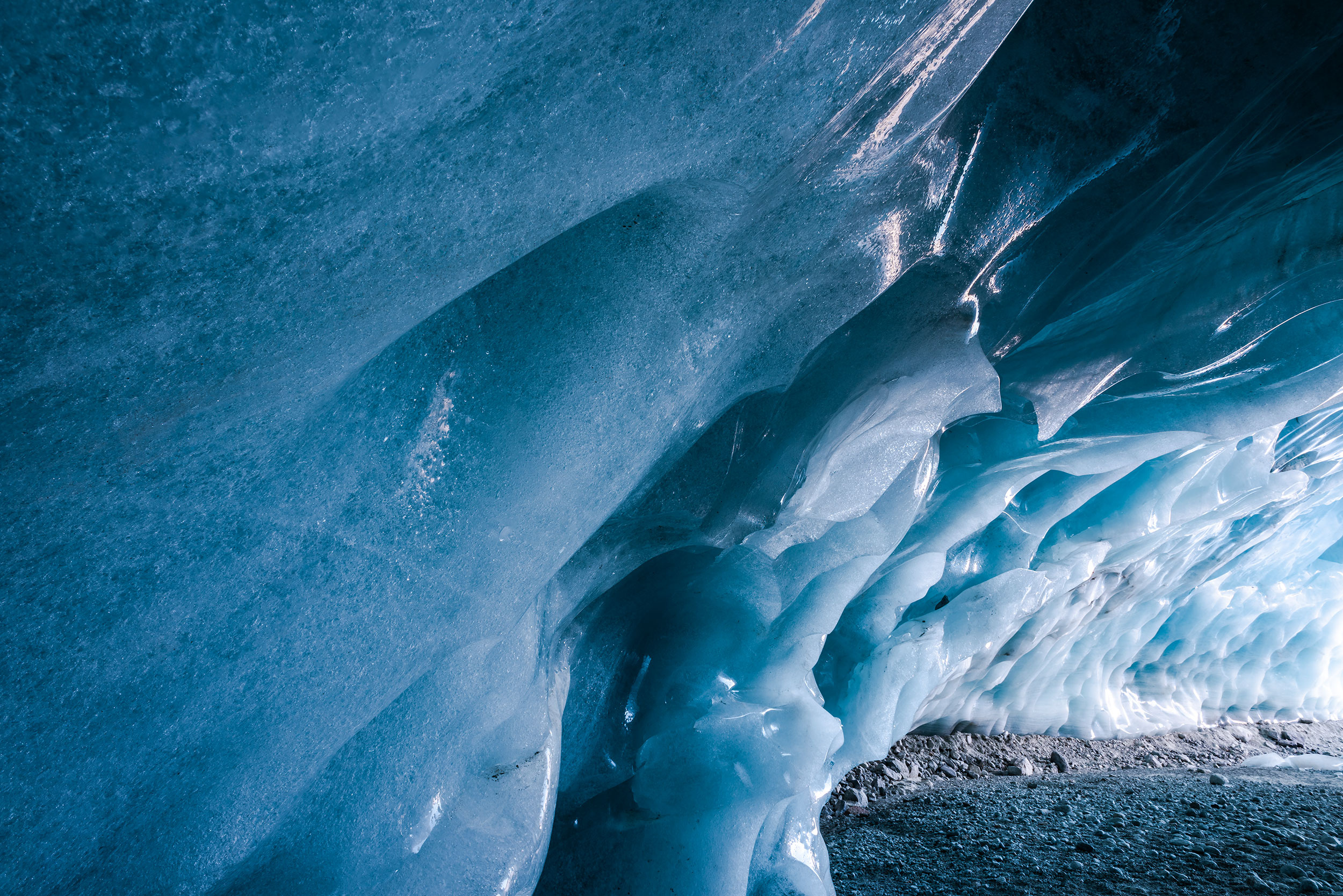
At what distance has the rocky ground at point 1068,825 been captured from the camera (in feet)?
6.73

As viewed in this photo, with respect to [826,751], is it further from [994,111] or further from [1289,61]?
[1289,61]

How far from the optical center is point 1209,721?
5.35 meters

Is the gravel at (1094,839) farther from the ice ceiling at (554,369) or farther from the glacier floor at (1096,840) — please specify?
the ice ceiling at (554,369)

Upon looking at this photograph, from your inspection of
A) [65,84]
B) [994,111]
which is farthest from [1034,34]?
[65,84]

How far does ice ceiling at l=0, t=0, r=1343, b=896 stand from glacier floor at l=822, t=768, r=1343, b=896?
0.46 meters

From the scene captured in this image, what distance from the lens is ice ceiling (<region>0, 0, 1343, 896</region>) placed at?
27.5 inches

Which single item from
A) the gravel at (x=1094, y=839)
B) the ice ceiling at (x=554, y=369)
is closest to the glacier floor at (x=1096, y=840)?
the gravel at (x=1094, y=839)

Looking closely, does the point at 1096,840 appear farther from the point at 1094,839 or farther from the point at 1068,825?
the point at 1068,825

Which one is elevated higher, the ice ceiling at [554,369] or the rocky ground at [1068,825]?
the ice ceiling at [554,369]

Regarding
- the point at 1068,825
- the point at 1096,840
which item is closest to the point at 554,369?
the point at 1096,840

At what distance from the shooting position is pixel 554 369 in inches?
45.8

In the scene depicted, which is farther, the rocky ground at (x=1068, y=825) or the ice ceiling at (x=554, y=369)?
the rocky ground at (x=1068, y=825)

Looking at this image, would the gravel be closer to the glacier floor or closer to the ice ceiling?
the glacier floor

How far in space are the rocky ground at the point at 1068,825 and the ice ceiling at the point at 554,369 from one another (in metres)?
0.49
